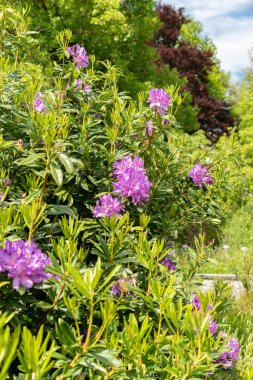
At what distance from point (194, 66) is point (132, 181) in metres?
20.3

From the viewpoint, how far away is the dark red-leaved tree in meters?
20.9

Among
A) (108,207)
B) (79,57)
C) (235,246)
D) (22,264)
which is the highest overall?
(79,57)

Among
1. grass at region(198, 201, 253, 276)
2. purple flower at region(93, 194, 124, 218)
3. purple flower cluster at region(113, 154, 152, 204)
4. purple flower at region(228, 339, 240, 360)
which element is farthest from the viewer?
grass at region(198, 201, 253, 276)

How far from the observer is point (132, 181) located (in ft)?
6.91

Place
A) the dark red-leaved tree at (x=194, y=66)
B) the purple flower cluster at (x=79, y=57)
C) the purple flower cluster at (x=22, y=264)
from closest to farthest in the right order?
the purple flower cluster at (x=22, y=264) → the purple flower cluster at (x=79, y=57) → the dark red-leaved tree at (x=194, y=66)

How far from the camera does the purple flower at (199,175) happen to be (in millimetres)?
2734

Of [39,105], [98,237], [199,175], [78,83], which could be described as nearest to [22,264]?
[98,237]

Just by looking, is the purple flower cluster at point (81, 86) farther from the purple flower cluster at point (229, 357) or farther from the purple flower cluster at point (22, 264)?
the purple flower cluster at point (229, 357)

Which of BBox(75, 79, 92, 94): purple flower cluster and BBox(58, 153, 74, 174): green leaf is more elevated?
BBox(75, 79, 92, 94): purple flower cluster

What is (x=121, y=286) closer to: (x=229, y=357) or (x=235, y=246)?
(x=229, y=357)

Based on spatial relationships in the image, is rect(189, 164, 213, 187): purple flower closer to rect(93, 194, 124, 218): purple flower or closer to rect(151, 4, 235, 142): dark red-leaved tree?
rect(93, 194, 124, 218): purple flower

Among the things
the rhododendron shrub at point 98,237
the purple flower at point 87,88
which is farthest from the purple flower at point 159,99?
the purple flower at point 87,88

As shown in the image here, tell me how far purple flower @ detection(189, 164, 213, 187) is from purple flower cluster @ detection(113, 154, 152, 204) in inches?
24.9

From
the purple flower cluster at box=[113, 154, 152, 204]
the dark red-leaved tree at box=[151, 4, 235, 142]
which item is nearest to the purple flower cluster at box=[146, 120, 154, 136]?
the purple flower cluster at box=[113, 154, 152, 204]
